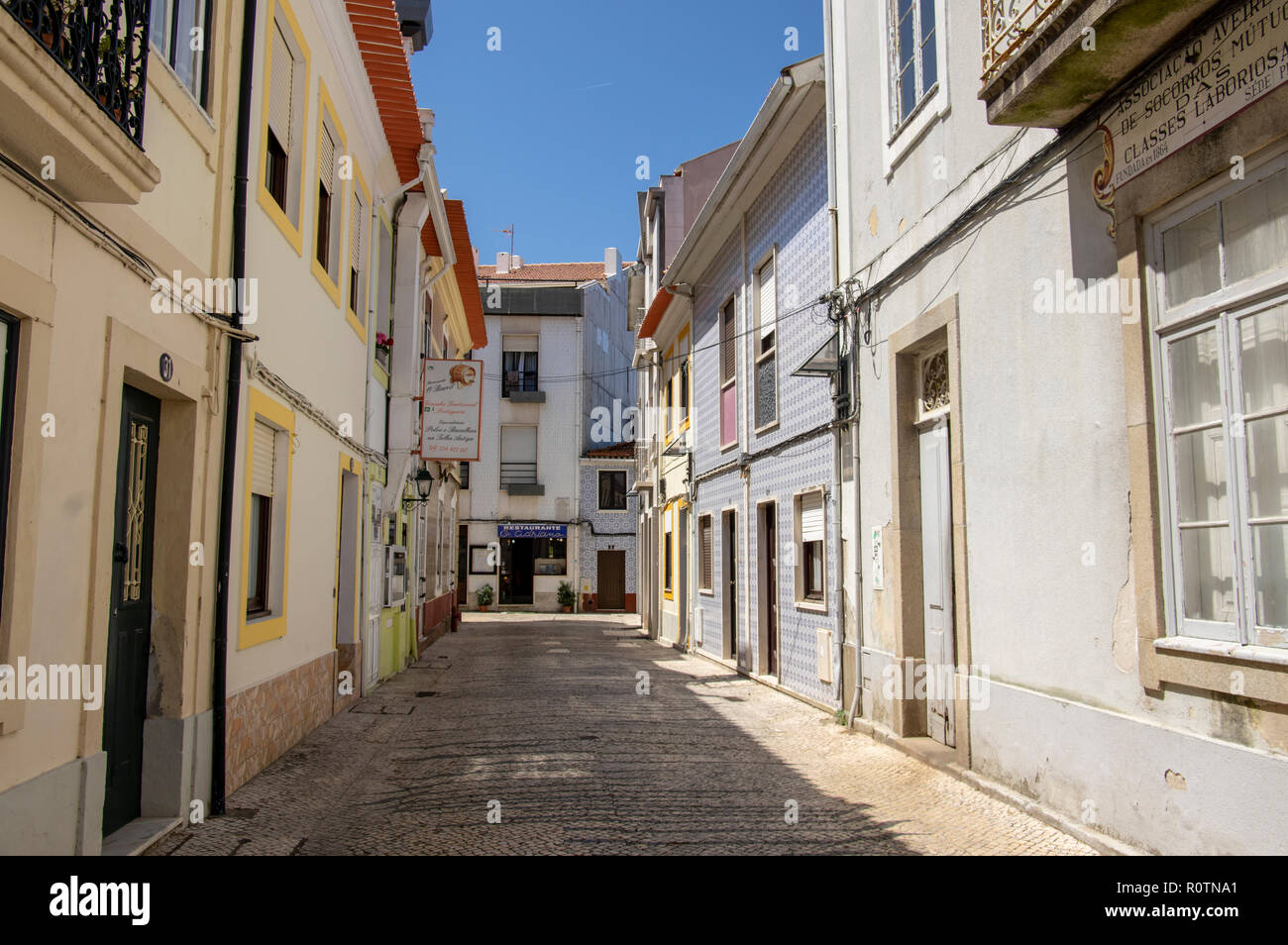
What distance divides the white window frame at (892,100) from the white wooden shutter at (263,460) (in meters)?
5.26

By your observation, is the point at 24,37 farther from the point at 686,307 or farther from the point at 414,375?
the point at 686,307

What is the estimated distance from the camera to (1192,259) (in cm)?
443

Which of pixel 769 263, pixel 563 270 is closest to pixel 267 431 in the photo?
pixel 769 263

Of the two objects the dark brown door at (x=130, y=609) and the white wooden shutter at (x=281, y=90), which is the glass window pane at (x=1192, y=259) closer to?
the dark brown door at (x=130, y=609)

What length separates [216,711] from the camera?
5.78m

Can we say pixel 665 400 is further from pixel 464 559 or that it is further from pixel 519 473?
pixel 464 559

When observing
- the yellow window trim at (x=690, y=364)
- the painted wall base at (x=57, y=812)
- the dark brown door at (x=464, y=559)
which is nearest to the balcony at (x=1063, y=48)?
the painted wall base at (x=57, y=812)

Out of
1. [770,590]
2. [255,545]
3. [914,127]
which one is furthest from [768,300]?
[255,545]

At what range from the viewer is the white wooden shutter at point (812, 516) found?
33.2 ft

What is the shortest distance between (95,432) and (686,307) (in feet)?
45.5

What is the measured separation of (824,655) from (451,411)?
6.08m

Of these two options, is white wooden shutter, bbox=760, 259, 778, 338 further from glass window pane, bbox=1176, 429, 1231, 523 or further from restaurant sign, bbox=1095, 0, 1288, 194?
glass window pane, bbox=1176, 429, 1231, 523

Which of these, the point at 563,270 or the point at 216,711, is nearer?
the point at 216,711
